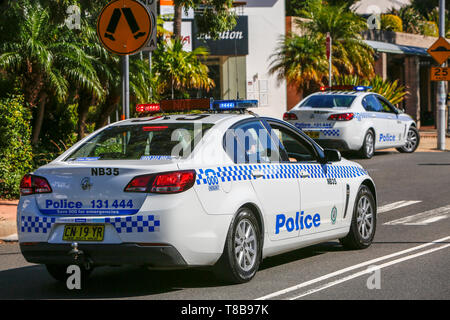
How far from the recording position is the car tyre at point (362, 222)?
9844 mm

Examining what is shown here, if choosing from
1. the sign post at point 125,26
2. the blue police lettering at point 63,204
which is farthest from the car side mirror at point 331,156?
the blue police lettering at point 63,204

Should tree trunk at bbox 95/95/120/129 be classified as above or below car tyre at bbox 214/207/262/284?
above

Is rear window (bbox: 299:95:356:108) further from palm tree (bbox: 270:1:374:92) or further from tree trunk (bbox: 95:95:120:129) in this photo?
palm tree (bbox: 270:1:374:92)

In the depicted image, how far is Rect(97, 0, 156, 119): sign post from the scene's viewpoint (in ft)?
33.3

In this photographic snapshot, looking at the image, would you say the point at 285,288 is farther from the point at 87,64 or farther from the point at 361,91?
the point at 361,91

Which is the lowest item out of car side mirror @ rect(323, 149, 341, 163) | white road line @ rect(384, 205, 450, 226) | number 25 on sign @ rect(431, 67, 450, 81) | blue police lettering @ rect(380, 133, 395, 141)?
white road line @ rect(384, 205, 450, 226)

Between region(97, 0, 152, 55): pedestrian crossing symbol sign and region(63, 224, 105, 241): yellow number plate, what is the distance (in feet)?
10.7

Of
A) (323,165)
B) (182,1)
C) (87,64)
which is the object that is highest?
(182,1)

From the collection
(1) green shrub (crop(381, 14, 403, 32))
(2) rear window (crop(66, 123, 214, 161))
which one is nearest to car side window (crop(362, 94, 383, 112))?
(2) rear window (crop(66, 123, 214, 161))

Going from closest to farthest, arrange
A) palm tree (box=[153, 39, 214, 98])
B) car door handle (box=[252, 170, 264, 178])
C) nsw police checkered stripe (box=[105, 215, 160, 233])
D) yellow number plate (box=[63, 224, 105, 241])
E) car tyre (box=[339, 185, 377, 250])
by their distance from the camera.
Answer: nsw police checkered stripe (box=[105, 215, 160, 233]) → yellow number plate (box=[63, 224, 105, 241]) → car door handle (box=[252, 170, 264, 178]) → car tyre (box=[339, 185, 377, 250]) → palm tree (box=[153, 39, 214, 98])

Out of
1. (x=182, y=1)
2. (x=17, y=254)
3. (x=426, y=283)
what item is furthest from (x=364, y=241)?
(x=182, y=1)

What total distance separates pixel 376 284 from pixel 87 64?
9.98 metres

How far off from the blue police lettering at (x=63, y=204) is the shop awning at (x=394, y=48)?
108 feet

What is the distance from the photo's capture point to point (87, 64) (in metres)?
16.7
